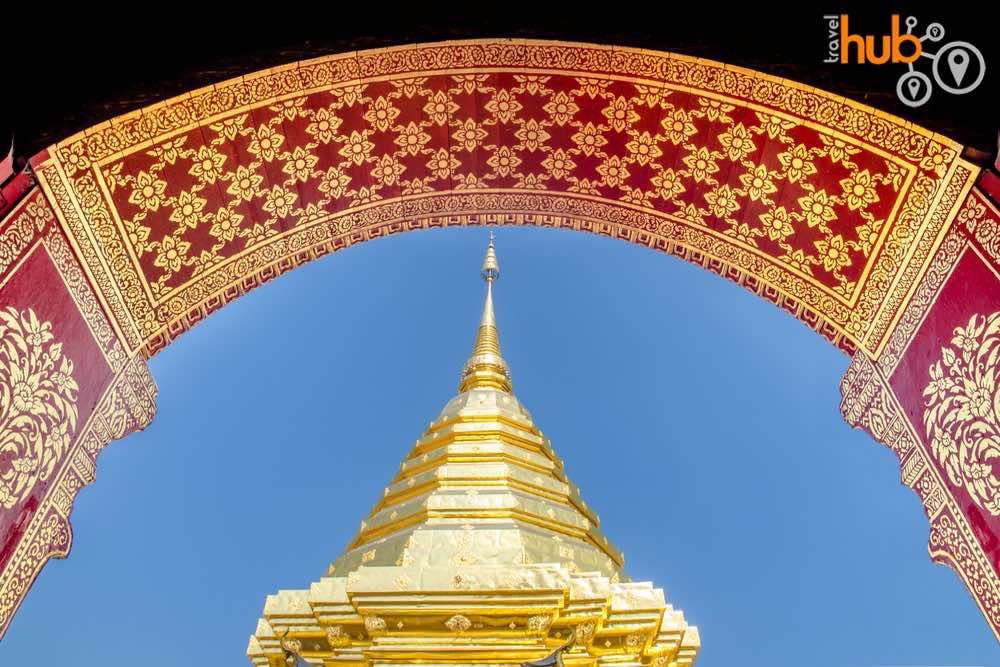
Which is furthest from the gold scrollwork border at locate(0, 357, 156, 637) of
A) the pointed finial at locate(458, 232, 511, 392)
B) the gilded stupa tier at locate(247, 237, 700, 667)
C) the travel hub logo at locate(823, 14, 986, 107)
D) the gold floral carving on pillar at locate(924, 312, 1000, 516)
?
the pointed finial at locate(458, 232, 511, 392)

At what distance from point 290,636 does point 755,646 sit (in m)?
17.0

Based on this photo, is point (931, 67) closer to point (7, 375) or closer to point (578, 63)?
point (578, 63)

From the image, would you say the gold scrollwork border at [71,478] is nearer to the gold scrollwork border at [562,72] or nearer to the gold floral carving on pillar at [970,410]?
the gold scrollwork border at [562,72]

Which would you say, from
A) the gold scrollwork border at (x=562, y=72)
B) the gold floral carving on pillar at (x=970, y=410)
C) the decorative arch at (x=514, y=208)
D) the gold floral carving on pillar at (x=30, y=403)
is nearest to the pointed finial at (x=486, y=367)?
the decorative arch at (x=514, y=208)

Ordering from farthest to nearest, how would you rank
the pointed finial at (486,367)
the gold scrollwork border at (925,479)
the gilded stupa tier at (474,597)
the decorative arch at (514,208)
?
the pointed finial at (486,367)
the gilded stupa tier at (474,597)
the decorative arch at (514,208)
the gold scrollwork border at (925,479)

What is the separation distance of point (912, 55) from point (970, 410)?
1896 mm

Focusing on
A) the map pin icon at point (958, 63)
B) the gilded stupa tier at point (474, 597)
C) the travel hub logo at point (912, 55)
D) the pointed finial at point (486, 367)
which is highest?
the pointed finial at point (486, 367)

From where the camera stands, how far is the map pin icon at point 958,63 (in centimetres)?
385

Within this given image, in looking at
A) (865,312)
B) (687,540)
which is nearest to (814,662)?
(687,540)

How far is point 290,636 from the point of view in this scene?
5.52 m

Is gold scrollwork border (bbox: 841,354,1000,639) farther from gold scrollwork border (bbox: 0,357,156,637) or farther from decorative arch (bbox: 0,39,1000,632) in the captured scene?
gold scrollwork border (bbox: 0,357,156,637)

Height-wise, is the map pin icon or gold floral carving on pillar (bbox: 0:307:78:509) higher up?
the map pin icon

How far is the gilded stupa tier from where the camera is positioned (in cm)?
510

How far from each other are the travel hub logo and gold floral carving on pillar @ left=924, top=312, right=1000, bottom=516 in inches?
48.1
